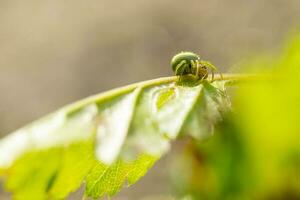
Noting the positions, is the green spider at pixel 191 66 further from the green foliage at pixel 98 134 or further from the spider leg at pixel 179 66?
the green foliage at pixel 98 134

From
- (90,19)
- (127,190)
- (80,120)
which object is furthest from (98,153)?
(90,19)

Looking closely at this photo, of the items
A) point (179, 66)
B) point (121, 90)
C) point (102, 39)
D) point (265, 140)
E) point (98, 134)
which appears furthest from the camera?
point (102, 39)

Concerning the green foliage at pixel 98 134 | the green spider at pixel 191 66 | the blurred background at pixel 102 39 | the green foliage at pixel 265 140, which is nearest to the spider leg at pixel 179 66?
the green spider at pixel 191 66

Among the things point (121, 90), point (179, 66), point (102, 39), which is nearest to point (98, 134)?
point (121, 90)

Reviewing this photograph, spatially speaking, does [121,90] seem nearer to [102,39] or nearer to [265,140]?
[265,140]

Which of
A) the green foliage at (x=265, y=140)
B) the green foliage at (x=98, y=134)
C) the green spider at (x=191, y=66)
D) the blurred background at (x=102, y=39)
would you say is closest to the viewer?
the green foliage at (x=265, y=140)

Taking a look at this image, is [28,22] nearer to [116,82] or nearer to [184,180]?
[116,82]

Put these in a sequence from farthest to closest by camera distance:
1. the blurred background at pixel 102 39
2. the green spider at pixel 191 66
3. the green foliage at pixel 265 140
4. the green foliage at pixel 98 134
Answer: the blurred background at pixel 102 39, the green spider at pixel 191 66, the green foliage at pixel 98 134, the green foliage at pixel 265 140
